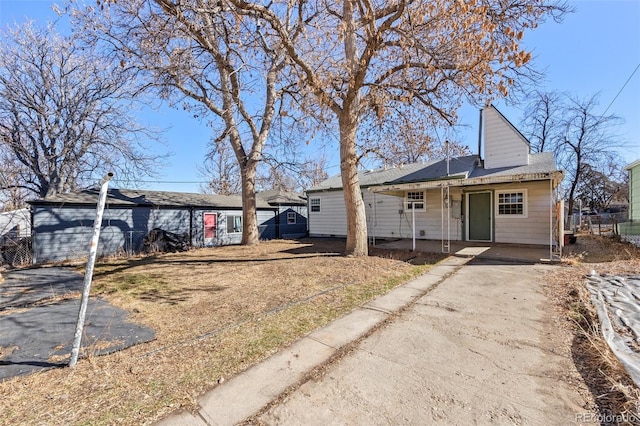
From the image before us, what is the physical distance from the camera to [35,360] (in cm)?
303

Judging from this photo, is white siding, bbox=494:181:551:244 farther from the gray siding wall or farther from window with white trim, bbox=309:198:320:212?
the gray siding wall

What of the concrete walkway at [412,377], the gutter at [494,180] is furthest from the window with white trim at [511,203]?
the concrete walkway at [412,377]

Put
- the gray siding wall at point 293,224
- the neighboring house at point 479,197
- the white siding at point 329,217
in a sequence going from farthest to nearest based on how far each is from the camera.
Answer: the gray siding wall at point 293,224, the white siding at point 329,217, the neighboring house at point 479,197

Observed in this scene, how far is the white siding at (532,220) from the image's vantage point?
10008 millimetres

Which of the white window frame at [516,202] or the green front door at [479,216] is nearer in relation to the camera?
the white window frame at [516,202]

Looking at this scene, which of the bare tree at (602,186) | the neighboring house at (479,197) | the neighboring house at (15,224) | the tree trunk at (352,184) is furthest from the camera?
the bare tree at (602,186)

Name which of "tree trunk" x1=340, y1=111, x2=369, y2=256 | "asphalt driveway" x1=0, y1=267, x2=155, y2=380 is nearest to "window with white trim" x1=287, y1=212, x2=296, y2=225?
"tree trunk" x1=340, y1=111, x2=369, y2=256

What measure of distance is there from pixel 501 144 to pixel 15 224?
920 inches

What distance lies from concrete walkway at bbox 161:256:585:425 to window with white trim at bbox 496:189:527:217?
298 inches

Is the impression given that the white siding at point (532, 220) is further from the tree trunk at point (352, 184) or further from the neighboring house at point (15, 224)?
the neighboring house at point (15, 224)

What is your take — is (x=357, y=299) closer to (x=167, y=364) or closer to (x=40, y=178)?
(x=167, y=364)

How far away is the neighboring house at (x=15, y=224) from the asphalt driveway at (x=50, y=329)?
30.6 feet

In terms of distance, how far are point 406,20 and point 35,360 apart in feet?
26.0

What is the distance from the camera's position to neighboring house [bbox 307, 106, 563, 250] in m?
10.0
